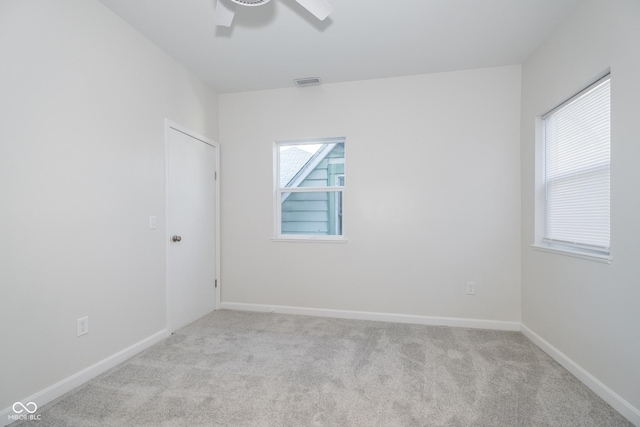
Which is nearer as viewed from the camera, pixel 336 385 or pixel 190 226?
pixel 336 385

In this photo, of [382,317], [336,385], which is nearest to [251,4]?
[336,385]

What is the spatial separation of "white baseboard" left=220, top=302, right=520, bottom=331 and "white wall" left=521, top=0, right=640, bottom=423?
461 mm

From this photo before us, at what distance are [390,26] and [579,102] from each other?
151 centimetres

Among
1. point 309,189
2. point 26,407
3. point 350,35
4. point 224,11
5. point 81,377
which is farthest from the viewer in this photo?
point 309,189

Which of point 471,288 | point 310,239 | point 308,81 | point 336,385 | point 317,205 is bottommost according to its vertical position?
point 336,385

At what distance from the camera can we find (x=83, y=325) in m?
2.06

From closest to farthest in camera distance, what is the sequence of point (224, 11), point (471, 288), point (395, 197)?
point (224, 11) → point (471, 288) → point (395, 197)

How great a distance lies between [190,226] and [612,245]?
339cm

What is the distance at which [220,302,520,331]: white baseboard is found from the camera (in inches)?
120

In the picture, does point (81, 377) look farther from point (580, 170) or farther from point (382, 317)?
point (580, 170)

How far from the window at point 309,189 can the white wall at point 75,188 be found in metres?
1.34

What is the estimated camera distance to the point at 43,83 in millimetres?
1812

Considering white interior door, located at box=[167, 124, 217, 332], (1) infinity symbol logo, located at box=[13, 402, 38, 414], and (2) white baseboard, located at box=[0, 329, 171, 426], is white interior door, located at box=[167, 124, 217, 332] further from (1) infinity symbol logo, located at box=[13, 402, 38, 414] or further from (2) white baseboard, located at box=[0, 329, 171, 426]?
(1) infinity symbol logo, located at box=[13, 402, 38, 414]

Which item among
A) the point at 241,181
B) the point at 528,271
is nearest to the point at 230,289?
the point at 241,181
